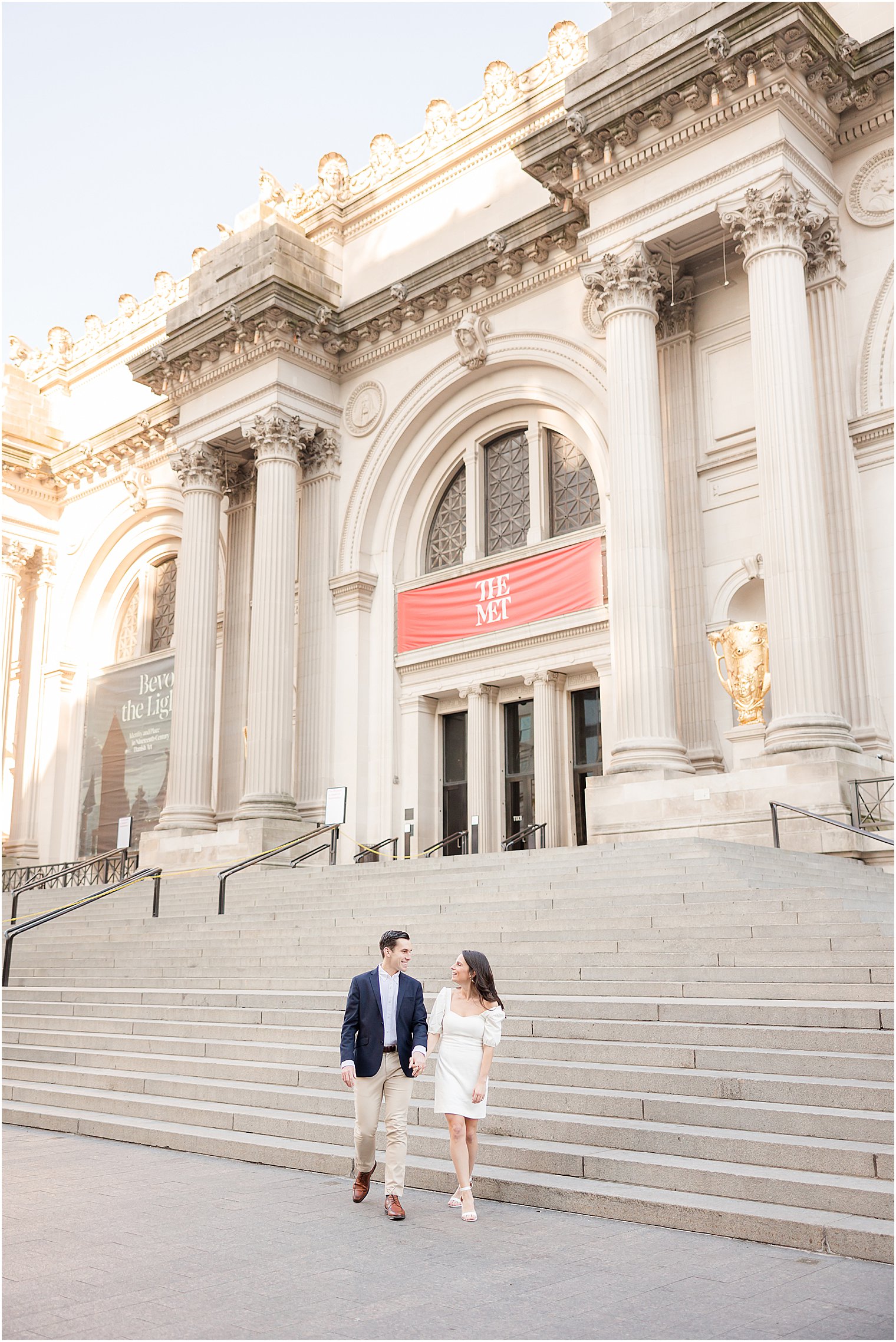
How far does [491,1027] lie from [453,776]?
1771 centimetres

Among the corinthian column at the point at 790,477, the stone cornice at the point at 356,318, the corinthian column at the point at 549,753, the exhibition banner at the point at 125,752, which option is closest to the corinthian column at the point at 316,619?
the stone cornice at the point at 356,318

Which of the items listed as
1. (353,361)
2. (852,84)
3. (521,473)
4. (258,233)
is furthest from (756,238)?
(258,233)

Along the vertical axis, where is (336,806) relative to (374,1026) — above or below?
above

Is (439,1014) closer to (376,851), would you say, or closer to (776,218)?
(776,218)

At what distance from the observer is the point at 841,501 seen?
1742 centimetres

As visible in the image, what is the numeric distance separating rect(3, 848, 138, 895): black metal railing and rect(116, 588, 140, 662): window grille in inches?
227

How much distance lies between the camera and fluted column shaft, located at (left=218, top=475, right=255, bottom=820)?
85.8 feet

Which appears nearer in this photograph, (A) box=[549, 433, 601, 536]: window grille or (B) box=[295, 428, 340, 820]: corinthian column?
(A) box=[549, 433, 601, 536]: window grille

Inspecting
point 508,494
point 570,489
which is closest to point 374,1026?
point 570,489

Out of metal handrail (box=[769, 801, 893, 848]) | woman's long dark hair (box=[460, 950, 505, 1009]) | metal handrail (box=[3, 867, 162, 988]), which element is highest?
metal handrail (box=[769, 801, 893, 848])

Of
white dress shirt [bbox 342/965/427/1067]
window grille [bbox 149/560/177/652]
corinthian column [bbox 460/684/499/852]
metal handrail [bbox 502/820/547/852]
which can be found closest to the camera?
white dress shirt [bbox 342/965/427/1067]

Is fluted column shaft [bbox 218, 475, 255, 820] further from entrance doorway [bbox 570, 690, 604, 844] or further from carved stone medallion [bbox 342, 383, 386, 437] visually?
entrance doorway [bbox 570, 690, 604, 844]

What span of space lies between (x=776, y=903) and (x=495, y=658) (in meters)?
13.1

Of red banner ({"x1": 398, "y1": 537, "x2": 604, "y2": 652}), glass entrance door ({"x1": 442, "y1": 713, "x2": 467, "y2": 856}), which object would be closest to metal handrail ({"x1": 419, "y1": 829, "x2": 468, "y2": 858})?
glass entrance door ({"x1": 442, "y1": 713, "x2": 467, "y2": 856})
